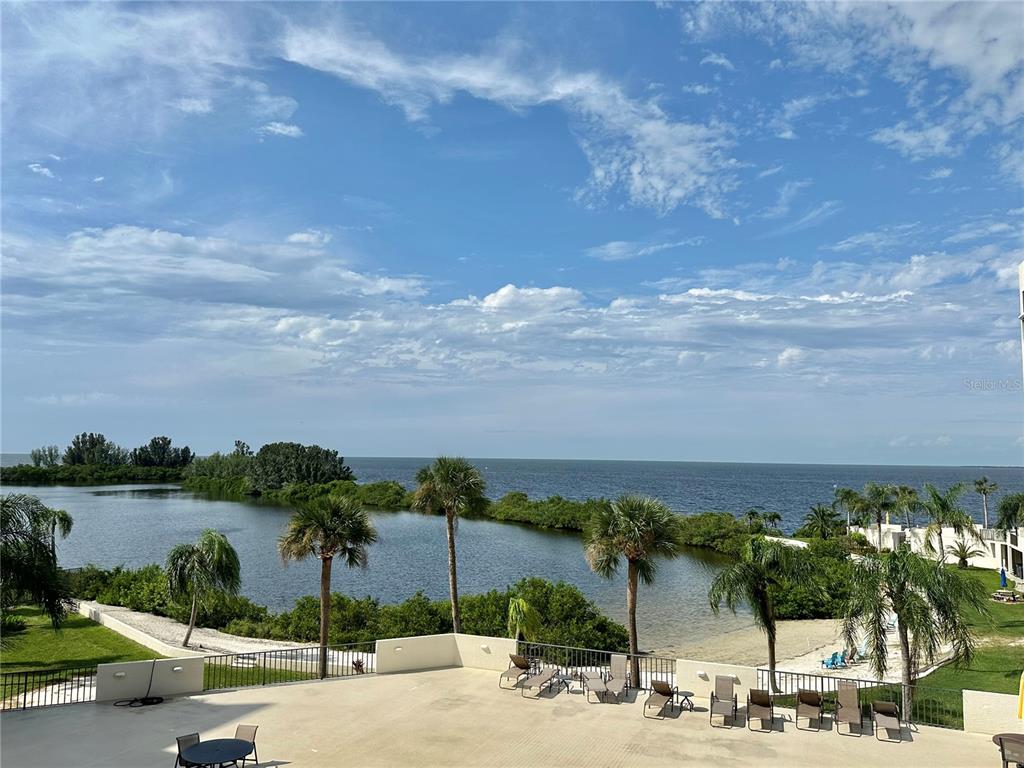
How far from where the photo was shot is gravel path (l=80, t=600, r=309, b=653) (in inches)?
1170

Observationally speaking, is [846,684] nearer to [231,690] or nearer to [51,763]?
[231,690]

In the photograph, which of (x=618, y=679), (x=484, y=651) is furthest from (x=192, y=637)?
(x=618, y=679)

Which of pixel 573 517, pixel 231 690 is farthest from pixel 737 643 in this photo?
pixel 573 517

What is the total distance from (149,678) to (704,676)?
12186 mm

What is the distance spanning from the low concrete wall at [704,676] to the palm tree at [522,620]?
264 inches

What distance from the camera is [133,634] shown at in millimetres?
30422

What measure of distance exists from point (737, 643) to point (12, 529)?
29.7 m

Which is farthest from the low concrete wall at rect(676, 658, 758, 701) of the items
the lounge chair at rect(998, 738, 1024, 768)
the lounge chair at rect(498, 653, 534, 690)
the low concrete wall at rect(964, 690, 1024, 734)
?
the lounge chair at rect(998, 738, 1024, 768)

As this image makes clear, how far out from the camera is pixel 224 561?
3056 centimetres

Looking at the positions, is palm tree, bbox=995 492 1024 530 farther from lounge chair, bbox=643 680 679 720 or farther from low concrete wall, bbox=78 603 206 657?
low concrete wall, bbox=78 603 206 657

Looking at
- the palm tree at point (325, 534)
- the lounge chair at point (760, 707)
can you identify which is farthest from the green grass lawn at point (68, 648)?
the lounge chair at point (760, 707)

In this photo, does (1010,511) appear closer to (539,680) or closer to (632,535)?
(632,535)

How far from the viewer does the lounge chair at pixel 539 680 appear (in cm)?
1599

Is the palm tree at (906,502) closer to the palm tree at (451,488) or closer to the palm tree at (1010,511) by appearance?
the palm tree at (1010,511)
